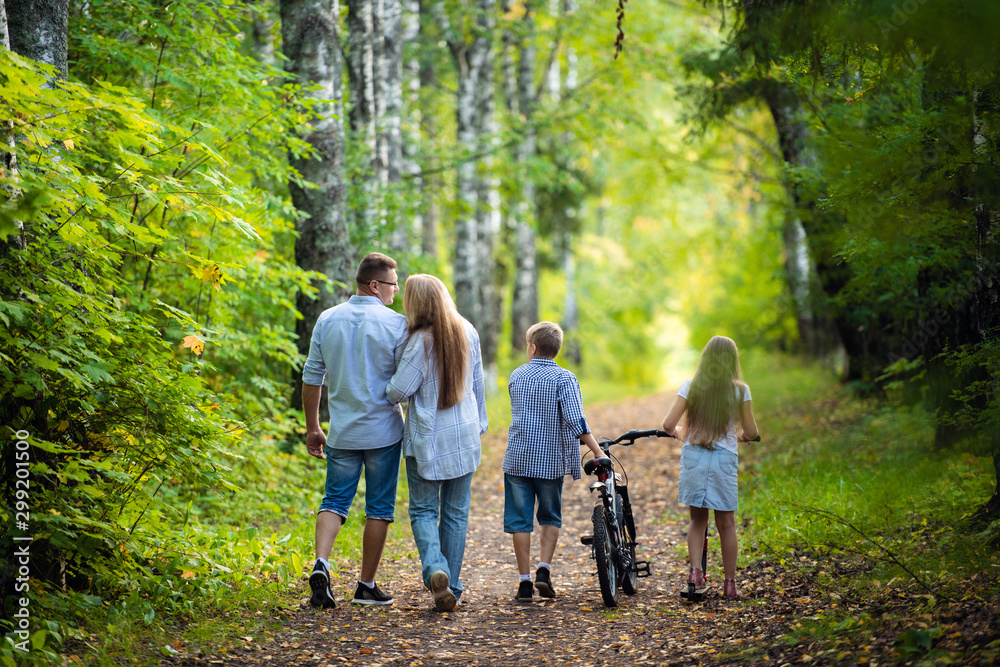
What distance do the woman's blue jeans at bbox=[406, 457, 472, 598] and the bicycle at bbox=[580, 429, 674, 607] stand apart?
0.89 m

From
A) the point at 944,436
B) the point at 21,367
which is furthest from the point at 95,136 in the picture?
the point at 944,436

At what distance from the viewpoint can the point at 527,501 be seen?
212 inches

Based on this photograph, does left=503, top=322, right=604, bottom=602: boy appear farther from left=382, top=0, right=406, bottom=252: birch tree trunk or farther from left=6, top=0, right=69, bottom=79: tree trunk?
left=382, top=0, right=406, bottom=252: birch tree trunk

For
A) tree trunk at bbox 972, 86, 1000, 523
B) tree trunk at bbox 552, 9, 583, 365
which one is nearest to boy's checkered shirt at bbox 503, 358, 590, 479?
tree trunk at bbox 972, 86, 1000, 523

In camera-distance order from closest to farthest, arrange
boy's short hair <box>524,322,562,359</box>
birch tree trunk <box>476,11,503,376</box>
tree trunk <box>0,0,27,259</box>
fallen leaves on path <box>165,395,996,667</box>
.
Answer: tree trunk <box>0,0,27,259</box> → fallen leaves on path <box>165,395,996,667</box> → boy's short hair <box>524,322,562,359</box> → birch tree trunk <box>476,11,503,376</box>

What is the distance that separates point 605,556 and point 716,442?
1.09 meters

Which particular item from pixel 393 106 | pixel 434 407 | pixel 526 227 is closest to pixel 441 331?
pixel 434 407

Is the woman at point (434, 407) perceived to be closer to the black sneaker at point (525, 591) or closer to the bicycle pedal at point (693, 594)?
the black sneaker at point (525, 591)

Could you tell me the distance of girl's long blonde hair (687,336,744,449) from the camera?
5180 millimetres

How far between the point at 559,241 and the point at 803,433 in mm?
15343

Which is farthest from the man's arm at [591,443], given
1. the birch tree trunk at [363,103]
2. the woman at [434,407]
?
the birch tree trunk at [363,103]

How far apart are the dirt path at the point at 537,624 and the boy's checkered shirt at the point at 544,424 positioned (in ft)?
3.24

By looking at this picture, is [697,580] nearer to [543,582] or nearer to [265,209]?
[543,582]

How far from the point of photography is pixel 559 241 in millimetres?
25297
